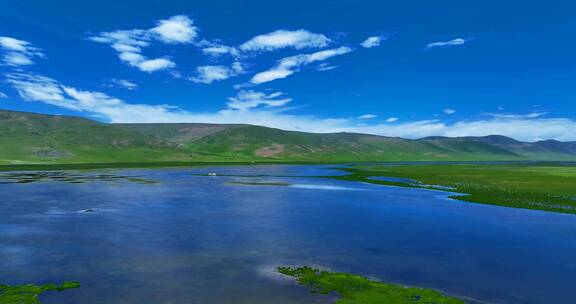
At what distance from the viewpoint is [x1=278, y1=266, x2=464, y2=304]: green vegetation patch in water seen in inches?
817

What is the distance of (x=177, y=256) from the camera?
2930 centimetres

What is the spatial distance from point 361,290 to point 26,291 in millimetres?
18552

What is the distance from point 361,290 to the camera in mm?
22203

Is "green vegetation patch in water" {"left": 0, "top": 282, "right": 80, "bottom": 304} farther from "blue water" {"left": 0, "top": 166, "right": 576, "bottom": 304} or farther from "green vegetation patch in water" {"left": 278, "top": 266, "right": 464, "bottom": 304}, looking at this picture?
"green vegetation patch in water" {"left": 278, "top": 266, "right": 464, "bottom": 304}

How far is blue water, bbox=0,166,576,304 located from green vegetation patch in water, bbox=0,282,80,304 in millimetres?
778

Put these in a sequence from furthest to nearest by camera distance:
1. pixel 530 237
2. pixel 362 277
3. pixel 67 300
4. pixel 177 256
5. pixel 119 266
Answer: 1. pixel 530 237
2. pixel 177 256
3. pixel 119 266
4. pixel 362 277
5. pixel 67 300

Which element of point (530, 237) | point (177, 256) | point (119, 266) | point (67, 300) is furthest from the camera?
point (530, 237)

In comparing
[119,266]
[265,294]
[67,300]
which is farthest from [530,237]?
[67,300]

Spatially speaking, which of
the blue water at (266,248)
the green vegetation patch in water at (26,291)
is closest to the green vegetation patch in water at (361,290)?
the blue water at (266,248)

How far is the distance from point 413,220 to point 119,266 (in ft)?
108

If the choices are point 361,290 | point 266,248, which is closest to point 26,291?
point 266,248

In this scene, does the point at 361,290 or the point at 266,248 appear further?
the point at 266,248

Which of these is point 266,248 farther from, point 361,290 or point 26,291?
point 26,291

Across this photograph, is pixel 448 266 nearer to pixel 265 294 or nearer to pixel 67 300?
pixel 265 294
